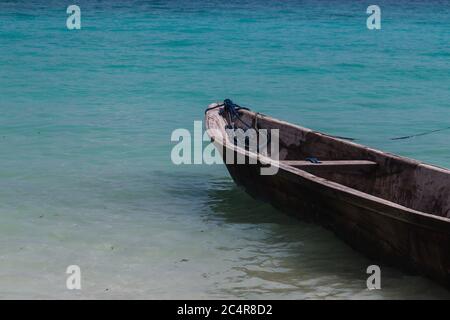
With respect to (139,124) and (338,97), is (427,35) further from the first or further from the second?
(139,124)

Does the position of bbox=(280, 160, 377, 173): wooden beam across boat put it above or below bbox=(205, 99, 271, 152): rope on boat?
below

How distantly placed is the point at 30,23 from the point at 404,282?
2668 cm

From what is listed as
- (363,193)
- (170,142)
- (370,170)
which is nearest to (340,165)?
(370,170)

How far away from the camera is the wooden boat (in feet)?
18.3

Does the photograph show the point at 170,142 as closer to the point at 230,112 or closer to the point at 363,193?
the point at 230,112

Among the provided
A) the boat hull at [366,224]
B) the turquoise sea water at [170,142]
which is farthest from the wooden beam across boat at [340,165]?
the turquoise sea water at [170,142]

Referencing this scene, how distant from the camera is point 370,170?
7.32 metres

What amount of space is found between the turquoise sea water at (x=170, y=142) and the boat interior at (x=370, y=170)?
0.63 m

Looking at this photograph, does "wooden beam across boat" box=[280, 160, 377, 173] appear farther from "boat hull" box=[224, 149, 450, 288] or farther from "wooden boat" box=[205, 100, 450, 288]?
"boat hull" box=[224, 149, 450, 288]

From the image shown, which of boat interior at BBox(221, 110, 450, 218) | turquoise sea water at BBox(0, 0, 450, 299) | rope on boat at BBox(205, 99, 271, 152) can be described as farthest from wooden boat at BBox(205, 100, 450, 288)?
rope on boat at BBox(205, 99, 271, 152)

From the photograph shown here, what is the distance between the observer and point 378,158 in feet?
24.0

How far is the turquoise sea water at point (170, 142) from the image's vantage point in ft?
20.7

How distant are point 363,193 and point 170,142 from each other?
5723 mm
